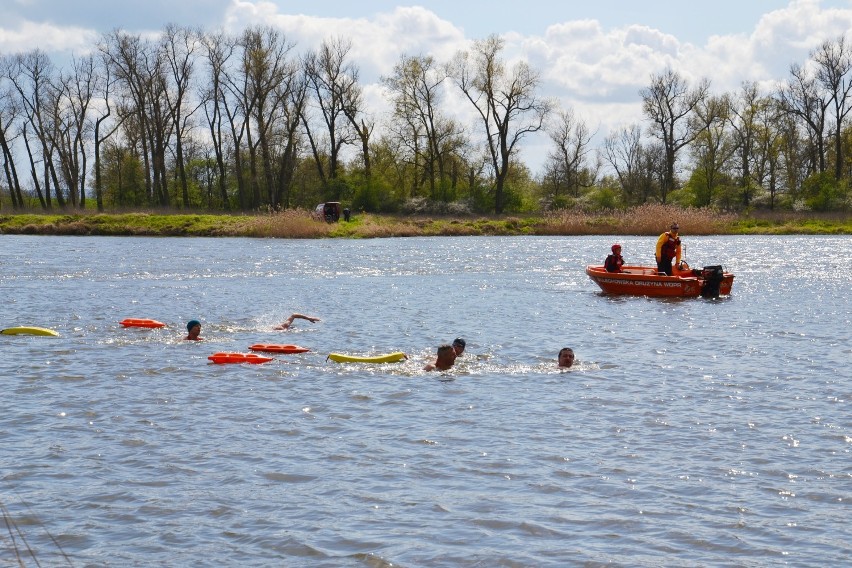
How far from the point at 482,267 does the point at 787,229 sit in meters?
27.4

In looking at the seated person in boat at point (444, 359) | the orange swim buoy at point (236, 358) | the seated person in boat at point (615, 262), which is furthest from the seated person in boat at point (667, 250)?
the orange swim buoy at point (236, 358)

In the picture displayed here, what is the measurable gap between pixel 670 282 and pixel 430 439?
15093mm

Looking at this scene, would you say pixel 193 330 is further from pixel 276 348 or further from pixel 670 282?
pixel 670 282

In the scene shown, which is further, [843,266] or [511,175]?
[511,175]

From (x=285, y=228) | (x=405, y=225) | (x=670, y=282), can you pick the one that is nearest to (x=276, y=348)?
(x=670, y=282)

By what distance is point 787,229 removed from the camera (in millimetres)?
54656

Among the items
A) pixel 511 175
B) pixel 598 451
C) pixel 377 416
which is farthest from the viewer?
pixel 511 175

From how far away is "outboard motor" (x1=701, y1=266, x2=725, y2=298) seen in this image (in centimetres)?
2364

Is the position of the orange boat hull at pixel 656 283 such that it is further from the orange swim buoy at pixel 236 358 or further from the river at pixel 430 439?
the orange swim buoy at pixel 236 358

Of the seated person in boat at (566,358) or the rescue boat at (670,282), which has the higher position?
the rescue boat at (670,282)

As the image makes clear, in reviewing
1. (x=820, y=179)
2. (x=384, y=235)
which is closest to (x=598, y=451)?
(x=384, y=235)

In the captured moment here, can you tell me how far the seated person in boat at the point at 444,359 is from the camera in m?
13.6

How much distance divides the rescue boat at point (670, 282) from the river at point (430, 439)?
6.59 feet

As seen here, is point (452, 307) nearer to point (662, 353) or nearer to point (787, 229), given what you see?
point (662, 353)
